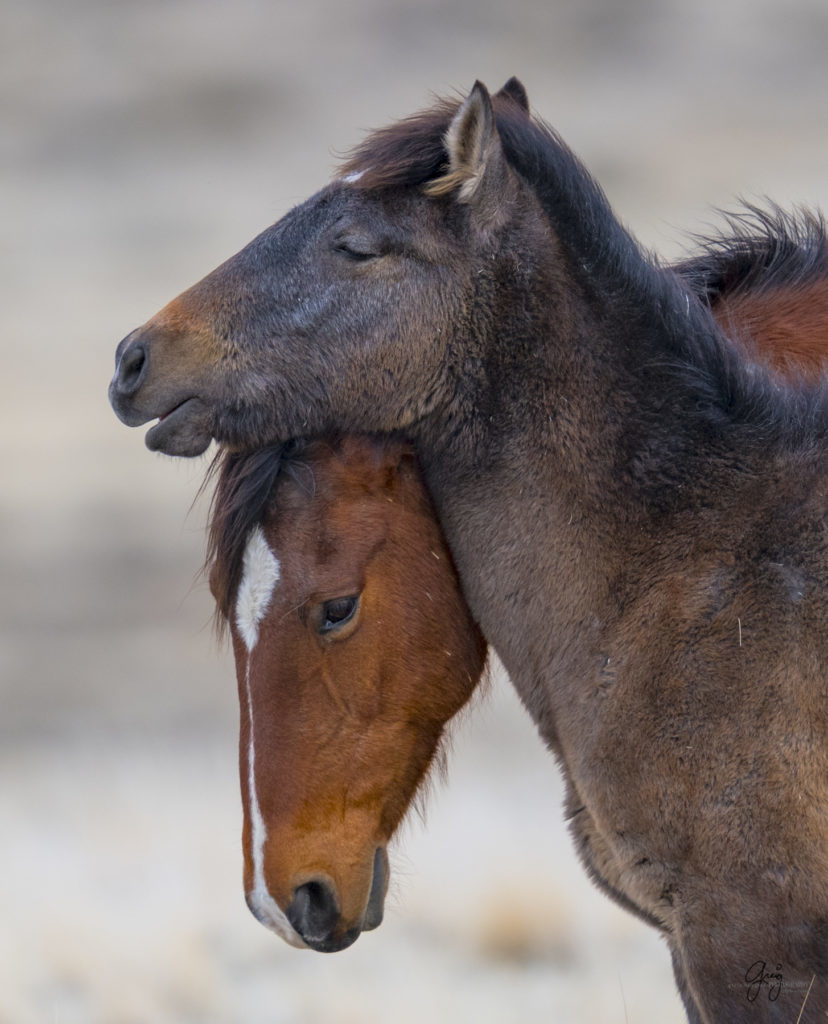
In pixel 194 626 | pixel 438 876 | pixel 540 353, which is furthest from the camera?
pixel 194 626

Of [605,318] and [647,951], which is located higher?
[605,318]

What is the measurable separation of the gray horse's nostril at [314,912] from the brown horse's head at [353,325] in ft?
3.98

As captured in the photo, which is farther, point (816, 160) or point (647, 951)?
point (816, 160)

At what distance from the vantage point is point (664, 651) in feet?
10.9

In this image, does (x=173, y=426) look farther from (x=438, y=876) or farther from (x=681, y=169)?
(x=681, y=169)

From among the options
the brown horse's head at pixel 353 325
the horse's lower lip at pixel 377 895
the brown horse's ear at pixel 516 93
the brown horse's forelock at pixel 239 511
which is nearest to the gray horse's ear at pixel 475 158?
the brown horse's head at pixel 353 325

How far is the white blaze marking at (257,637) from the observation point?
354 cm

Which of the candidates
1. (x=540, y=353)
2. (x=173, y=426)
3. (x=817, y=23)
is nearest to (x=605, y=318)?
(x=540, y=353)

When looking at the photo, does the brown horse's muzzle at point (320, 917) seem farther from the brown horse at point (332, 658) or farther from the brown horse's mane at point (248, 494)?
the brown horse's mane at point (248, 494)

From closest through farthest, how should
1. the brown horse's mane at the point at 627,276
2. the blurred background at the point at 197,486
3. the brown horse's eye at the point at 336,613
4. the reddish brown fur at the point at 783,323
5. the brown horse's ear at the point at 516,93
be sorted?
the brown horse's mane at the point at 627,276 < the brown horse's eye at the point at 336,613 < the reddish brown fur at the point at 783,323 < the brown horse's ear at the point at 516,93 < the blurred background at the point at 197,486

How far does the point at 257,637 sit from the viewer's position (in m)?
3.62

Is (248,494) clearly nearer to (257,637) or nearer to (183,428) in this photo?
(183,428)

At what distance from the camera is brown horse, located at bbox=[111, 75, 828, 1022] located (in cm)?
337

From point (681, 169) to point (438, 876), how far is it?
61.3 ft
